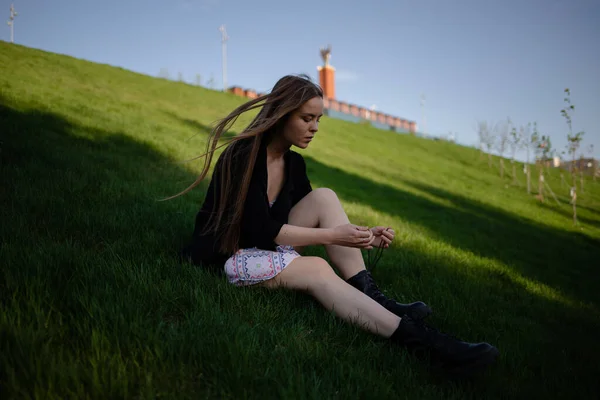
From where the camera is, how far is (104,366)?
4.04 feet

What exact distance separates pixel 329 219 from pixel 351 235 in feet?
1.46

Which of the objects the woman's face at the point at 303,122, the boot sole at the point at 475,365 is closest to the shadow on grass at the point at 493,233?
the boot sole at the point at 475,365

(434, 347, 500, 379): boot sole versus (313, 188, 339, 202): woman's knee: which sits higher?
(313, 188, 339, 202): woman's knee

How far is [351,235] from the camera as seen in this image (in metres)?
2.07

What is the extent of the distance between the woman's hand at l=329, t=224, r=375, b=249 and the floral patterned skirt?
28 centimetres

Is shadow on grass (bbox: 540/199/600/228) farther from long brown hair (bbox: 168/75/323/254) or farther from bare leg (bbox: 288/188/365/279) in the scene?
long brown hair (bbox: 168/75/323/254)

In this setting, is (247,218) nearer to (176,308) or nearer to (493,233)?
(176,308)

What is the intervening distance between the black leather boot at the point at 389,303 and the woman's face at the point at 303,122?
95 cm

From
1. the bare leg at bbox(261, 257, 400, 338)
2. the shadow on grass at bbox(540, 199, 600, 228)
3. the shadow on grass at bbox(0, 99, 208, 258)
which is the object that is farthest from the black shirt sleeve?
the shadow on grass at bbox(540, 199, 600, 228)

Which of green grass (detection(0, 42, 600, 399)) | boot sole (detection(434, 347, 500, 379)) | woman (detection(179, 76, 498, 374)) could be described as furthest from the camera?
woman (detection(179, 76, 498, 374))

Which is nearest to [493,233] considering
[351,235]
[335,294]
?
[351,235]

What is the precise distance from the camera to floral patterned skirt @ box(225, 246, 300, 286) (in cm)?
209

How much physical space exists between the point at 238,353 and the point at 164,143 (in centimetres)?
707

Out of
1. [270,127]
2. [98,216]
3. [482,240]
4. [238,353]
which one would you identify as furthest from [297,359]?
[482,240]
